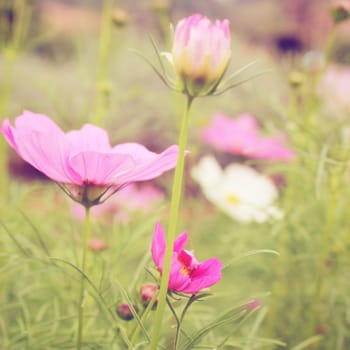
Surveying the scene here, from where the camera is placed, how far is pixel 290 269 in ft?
2.63

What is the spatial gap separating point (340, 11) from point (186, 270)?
42cm

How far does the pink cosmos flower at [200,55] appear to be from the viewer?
322mm

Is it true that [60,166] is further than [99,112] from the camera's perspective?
No

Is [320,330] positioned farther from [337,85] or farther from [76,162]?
[337,85]

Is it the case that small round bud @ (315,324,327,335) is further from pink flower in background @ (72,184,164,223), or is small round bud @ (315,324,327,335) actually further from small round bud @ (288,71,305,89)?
pink flower in background @ (72,184,164,223)

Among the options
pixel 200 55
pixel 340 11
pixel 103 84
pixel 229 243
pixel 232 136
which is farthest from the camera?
pixel 232 136

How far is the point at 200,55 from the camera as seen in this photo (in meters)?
0.32

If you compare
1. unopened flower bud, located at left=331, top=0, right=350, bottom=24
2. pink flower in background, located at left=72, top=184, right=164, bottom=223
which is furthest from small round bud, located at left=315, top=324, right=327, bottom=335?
pink flower in background, located at left=72, top=184, right=164, bottom=223

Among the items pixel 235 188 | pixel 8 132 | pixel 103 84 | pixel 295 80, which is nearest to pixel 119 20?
pixel 103 84

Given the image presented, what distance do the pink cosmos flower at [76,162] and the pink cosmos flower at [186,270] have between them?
0.15 ft

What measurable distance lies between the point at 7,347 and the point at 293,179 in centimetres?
39

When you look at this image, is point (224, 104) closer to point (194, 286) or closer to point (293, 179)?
point (293, 179)

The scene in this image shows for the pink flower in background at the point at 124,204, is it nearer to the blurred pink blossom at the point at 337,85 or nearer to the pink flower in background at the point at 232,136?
the pink flower in background at the point at 232,136

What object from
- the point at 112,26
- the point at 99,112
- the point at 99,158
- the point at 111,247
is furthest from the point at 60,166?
the point at 112,26
